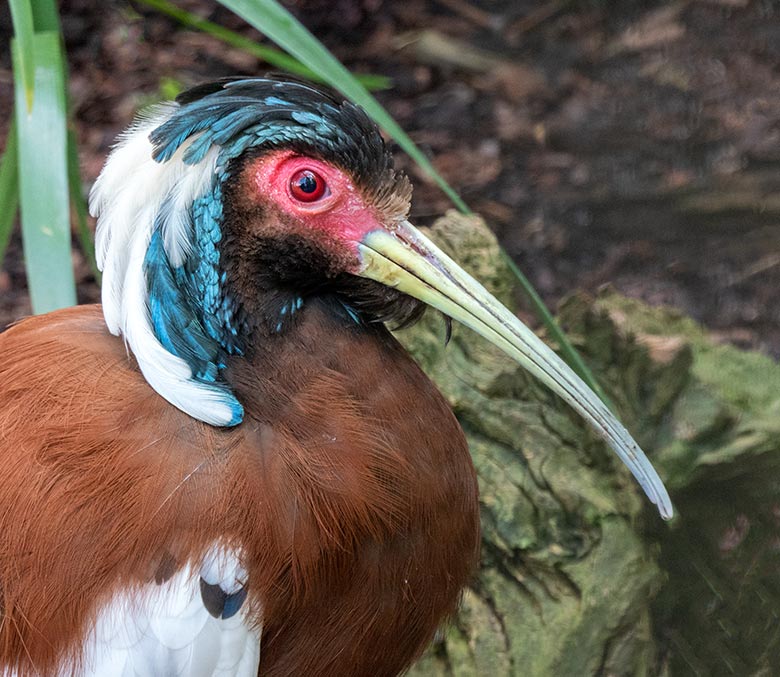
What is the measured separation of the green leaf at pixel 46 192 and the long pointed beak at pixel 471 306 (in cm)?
87

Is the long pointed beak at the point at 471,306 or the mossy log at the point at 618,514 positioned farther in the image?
the mossy log at the point at 618,514

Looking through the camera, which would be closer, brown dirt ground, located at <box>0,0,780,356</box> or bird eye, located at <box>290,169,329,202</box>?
bird eye, located at <box>290,169,329,202</box>

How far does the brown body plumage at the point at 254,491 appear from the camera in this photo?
2121 mm

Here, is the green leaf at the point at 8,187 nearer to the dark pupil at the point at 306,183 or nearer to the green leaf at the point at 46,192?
the green leaf at the point at 46,192

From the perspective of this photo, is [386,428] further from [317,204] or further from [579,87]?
[579,87]

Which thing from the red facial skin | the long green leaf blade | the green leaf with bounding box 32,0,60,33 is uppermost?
the long green leaf blade

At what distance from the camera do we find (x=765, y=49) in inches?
216

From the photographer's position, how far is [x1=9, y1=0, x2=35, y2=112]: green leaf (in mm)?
2504

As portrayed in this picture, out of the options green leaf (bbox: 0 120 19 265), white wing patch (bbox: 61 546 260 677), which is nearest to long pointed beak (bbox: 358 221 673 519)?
white wing patch (bbox: 61 546 260 677)

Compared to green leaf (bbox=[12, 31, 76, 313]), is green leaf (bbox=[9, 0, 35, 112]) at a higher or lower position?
higher

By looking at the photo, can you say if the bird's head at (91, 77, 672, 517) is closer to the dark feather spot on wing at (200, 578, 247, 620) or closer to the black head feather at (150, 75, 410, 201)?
the black head feather at (150, 75, 410, 201)

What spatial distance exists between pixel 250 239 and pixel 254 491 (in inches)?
19.2

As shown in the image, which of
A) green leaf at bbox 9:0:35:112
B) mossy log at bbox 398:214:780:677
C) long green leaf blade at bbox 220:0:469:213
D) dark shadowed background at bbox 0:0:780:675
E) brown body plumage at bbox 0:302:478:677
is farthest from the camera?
dark shadowed background at bbox 0:0:780:675

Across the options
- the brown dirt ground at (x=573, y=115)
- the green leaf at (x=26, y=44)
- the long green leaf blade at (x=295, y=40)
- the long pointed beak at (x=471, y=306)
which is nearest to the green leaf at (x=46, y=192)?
the green leaf at (x=26, y=44)
